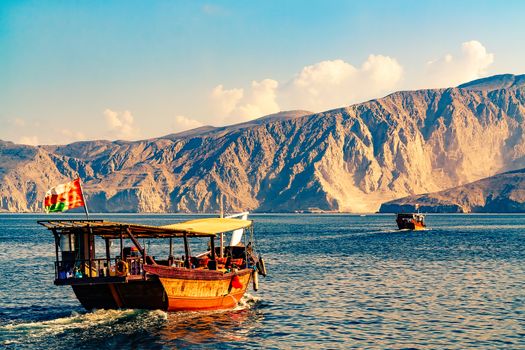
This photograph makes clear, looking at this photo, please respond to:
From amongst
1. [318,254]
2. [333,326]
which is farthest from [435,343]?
[318,254]

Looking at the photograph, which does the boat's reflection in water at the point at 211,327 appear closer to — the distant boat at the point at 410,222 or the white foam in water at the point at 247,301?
the white foam in water at the point at 247,301

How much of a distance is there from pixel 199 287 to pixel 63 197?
26.4 feet

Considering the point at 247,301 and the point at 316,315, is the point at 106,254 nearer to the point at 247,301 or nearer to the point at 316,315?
the point at 247,301

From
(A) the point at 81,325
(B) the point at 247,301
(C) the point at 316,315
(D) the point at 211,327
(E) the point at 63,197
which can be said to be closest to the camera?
(A) the point at 81,325

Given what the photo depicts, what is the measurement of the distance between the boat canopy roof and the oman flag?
2.63ft

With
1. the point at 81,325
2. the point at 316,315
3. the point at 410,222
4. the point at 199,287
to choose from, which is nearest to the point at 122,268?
the point at 81,325

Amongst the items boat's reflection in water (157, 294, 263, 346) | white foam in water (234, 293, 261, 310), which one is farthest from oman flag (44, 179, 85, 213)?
white foam in water (234, 293, 261, 310)

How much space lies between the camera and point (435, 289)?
44438mm

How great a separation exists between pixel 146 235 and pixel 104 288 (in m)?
5.53

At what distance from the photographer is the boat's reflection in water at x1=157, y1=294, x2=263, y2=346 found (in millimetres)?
29641

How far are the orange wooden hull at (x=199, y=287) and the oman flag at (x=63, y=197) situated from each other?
4.97 m

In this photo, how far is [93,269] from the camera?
111ft

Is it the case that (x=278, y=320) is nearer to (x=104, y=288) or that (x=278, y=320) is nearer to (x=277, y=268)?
(x=104, y=288)

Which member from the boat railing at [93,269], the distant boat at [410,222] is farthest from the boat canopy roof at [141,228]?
the distant boat at [410,222]
